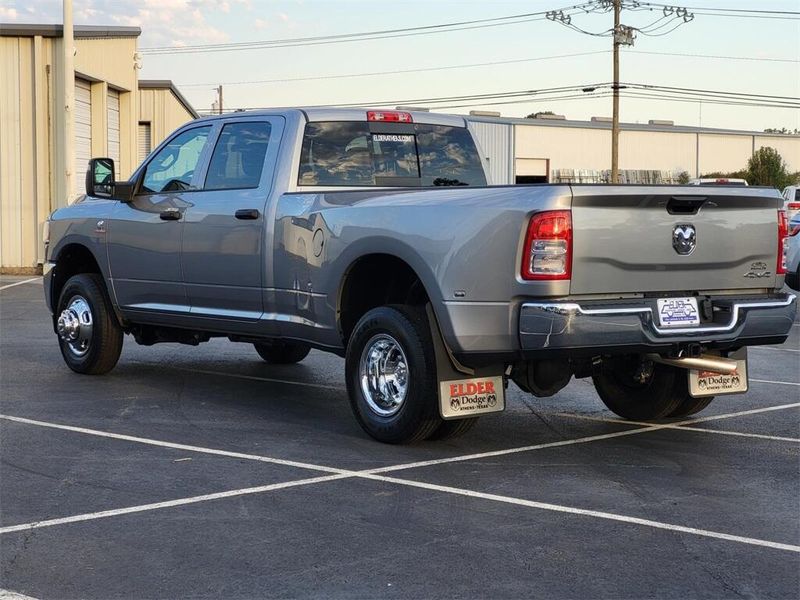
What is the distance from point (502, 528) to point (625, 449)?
214 centimetres

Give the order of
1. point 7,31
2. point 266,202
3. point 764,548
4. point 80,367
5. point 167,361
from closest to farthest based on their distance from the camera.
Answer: point 764,548
point 266,202
point 80,367
point 167,361
point 7,31

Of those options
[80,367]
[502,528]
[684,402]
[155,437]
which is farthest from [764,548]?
[80,367]

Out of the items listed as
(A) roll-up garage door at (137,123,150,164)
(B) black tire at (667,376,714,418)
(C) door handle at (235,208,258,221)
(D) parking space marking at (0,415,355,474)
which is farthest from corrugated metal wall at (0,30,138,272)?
(B) black tire at (667,376,714,418)

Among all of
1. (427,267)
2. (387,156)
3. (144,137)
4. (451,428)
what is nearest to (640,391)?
(451,428)

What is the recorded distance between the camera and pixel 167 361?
444 inches

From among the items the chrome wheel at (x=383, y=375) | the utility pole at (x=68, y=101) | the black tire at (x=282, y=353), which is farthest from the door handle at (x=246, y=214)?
the utility pole at (x=68, y=101)

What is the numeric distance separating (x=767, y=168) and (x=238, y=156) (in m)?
72.2

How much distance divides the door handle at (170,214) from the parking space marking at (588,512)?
3.26 meters

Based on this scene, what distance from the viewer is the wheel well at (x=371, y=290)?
7.62 metres

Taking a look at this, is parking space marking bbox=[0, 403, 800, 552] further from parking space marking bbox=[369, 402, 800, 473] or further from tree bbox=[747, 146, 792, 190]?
tree bbox=[747, 146, 792, 190]

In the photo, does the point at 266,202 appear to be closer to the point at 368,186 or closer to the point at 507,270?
A: the point at 368,186

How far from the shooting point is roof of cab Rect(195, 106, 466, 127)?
28.0ft

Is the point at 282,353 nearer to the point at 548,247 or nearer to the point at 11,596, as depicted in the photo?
the point at 548,247

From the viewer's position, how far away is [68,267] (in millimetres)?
10570
